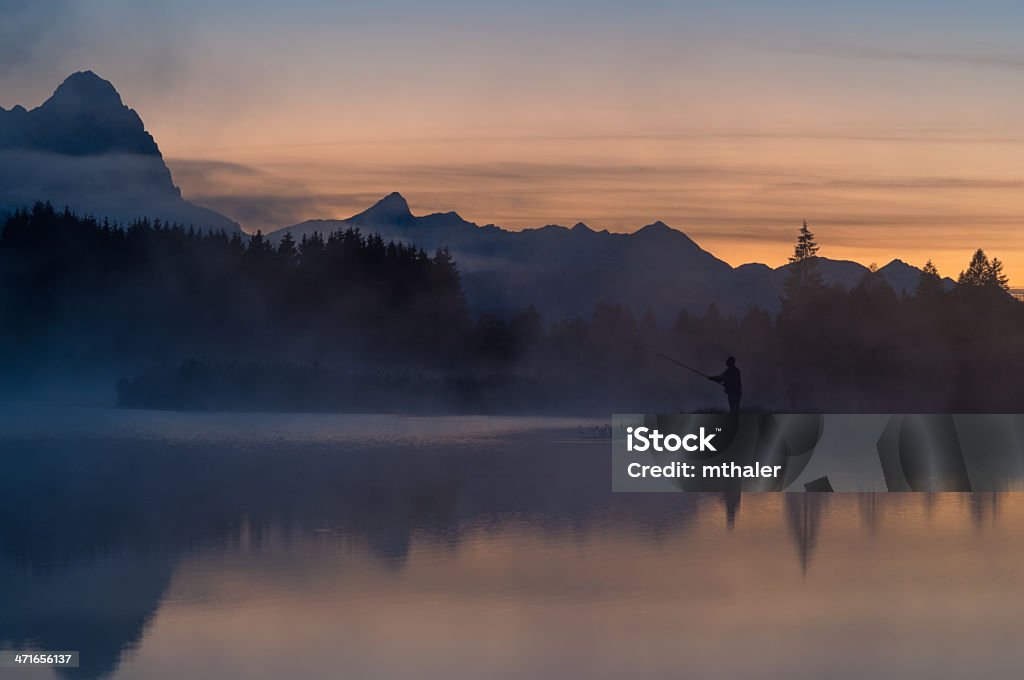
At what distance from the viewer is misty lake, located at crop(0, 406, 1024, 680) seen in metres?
11.9

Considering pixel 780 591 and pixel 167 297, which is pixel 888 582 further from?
pixel 167 297

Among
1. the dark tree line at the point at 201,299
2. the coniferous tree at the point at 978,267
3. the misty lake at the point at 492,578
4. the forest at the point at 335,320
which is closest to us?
the misty lake at the point at 492,578

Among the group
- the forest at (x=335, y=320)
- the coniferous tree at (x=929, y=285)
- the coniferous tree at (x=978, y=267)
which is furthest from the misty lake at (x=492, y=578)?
the coniferous tree at (x=978, y=267)

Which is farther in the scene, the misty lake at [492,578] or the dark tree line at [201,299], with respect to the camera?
the dark tree line at [201,299]

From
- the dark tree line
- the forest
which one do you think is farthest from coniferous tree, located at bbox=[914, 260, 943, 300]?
the dark tree line

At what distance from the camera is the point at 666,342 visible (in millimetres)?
168875

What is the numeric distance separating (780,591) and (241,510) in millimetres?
10134

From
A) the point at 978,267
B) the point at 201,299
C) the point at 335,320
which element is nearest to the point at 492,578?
the point at 201,299

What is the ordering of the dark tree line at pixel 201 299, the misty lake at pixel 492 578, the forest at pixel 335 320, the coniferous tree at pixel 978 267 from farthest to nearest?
the coniferous tree at pixel 978 267 < the dark tree line at pixel 201 299 < the forest at pixel 335 320 < the misty lake at pixel 492 578

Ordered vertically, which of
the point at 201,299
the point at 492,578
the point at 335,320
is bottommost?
the point at 492,578

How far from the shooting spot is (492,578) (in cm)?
1566

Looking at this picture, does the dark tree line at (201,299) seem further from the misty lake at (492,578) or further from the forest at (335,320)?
the misty lake at (492,578)

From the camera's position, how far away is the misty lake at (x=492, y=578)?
11.9 meters

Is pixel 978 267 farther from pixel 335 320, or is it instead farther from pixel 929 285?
pixel 335 320
